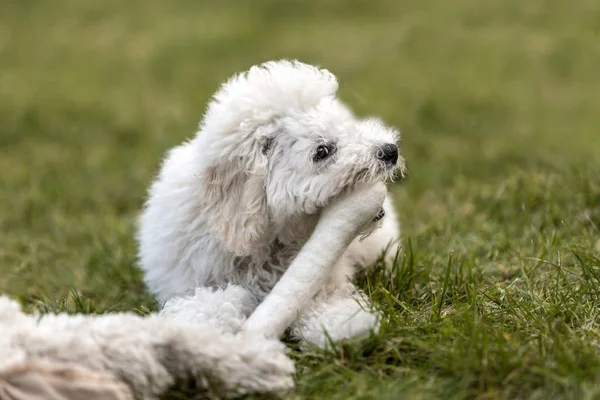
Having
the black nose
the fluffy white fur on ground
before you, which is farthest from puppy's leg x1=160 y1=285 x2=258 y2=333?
the black nose

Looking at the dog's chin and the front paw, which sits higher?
the dog's chin

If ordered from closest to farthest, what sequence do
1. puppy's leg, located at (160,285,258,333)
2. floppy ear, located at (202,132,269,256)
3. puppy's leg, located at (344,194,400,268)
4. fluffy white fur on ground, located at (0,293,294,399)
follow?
1. fluffy white fur on ground, located at (0,293,294,399)
2. puppy's leg, located at (160,285,258,333)
3. floppy ear, located at (202,132,269,256)
4. puppy's leg, located at (344,194,400,268)

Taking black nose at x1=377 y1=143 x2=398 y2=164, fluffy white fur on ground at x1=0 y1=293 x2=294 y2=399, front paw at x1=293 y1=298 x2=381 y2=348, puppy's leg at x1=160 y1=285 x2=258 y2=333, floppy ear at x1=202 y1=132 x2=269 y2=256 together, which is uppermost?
black nose at x1=377 y1=143 x2=398 y2=164

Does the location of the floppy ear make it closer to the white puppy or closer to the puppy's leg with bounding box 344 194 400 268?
the white puppy

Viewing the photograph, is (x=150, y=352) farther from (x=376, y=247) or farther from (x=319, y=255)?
(x=376, y=247)

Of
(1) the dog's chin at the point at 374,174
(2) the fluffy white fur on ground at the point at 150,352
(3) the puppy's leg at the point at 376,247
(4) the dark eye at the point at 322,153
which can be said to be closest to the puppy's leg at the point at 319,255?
(1) the dog's chin at the point at 374,174

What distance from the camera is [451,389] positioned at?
2828mm

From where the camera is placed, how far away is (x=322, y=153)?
3.43 meters

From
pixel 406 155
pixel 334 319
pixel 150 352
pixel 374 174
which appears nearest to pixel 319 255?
pixel 334 319

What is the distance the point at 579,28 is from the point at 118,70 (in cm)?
566

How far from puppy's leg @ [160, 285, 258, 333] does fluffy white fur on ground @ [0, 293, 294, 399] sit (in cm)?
29

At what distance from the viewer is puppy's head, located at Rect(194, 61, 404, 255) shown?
336 centimetres

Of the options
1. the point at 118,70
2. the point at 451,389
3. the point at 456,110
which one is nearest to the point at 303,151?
the point at 451,389

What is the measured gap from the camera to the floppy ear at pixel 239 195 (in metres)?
3.47
